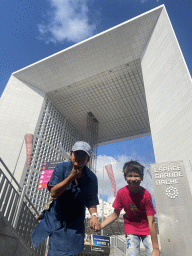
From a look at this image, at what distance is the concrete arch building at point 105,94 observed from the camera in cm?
1027

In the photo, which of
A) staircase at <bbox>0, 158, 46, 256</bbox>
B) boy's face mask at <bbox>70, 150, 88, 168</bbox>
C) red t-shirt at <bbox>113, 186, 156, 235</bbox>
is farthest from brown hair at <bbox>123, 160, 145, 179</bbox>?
staircase at <bbox>0, 158, 46, 256</bbox>

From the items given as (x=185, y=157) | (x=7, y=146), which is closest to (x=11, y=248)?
(x=185, y=157)

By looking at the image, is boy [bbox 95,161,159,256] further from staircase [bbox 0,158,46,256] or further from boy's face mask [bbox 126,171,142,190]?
staircase [bbox 0,158,46,256]

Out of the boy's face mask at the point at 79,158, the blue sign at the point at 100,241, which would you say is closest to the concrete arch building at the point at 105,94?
the blue sign at the point at 100,241

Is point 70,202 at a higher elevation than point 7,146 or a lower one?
lower

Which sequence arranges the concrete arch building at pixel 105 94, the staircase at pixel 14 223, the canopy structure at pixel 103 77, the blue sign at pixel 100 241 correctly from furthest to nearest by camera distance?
the canopy structure at pixel 103 77
the blue sign at pixel 100 241
the concrete arch building at pixel 105 94
the staircase at pixel 14 223

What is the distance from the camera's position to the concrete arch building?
10.3 metres

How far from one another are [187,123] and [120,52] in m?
9.73

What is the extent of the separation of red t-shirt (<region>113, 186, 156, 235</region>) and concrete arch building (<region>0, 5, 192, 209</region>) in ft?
23.0

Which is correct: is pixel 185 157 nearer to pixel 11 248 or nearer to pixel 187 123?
pixel 187 123

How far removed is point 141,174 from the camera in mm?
1981

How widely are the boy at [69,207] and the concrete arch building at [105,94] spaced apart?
25.3 feet

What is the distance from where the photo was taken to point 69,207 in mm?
1532

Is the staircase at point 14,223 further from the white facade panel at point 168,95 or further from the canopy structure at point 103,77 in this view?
the canopy structure at point 103,77
